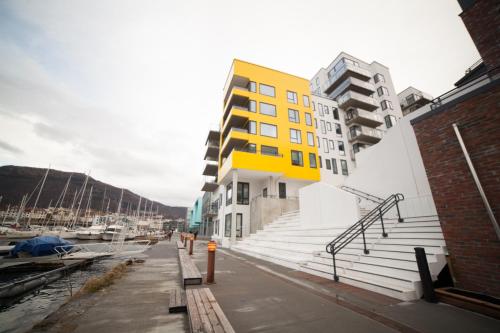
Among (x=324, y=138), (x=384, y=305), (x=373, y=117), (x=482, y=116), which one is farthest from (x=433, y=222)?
(x=373, y=117)

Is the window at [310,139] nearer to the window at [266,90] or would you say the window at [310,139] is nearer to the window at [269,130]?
the window at [269,130]

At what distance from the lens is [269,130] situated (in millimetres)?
24203

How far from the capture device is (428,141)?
574 centimetres

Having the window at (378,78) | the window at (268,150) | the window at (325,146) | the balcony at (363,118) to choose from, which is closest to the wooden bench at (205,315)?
the window at (268,150)

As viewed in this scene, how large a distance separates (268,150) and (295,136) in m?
4.73

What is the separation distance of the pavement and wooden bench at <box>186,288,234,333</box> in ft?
0.81

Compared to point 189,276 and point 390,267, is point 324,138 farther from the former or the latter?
point 189,276

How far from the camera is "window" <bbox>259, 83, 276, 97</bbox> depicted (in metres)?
25.7

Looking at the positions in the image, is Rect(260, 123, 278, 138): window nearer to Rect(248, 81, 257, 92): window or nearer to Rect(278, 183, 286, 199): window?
Rect(248, 81, 257, 92): window

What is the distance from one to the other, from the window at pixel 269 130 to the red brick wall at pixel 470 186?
61.6ft

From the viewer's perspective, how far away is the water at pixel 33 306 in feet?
14.8

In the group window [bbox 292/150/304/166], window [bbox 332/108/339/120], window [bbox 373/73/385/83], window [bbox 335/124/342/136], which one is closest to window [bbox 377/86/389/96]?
window [bbox 373/73/385/83]

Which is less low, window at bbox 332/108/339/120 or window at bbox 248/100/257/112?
window at bbox 332/108/339/120

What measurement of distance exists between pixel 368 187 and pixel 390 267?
7.86 m
